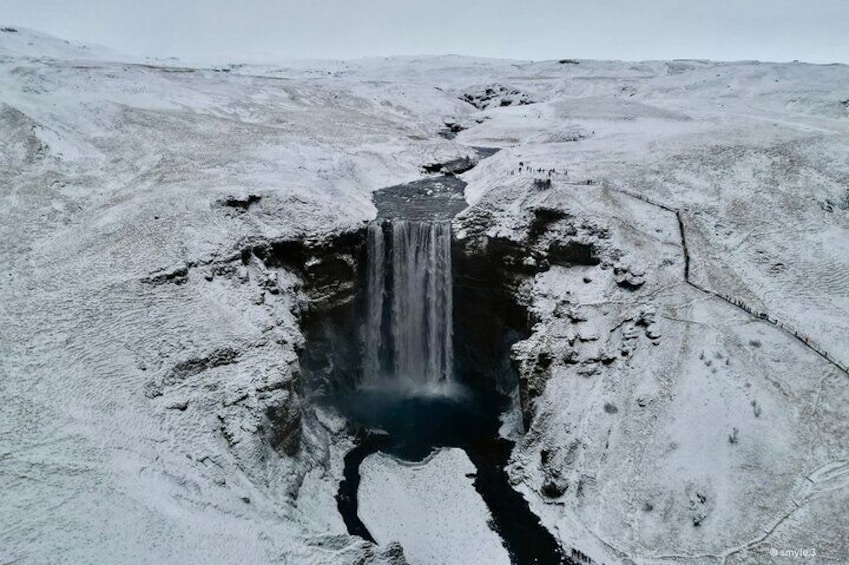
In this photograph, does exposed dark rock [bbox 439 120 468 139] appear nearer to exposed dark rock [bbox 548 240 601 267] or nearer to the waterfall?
the waterfall

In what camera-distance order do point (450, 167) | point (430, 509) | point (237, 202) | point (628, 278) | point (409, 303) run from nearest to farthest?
point (430, 509) < point (628, 278) < point (237, 202) < point (409, 303) < point (450, 167)

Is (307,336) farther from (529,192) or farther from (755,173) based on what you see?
(755,173)

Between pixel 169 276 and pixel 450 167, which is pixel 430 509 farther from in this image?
pixel 450 167

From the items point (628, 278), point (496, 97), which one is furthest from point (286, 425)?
point (496, 97)

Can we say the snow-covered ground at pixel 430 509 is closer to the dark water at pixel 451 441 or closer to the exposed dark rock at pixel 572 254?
the dark water at pixel 451 441

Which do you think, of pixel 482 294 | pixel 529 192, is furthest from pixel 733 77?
pixel 482 294

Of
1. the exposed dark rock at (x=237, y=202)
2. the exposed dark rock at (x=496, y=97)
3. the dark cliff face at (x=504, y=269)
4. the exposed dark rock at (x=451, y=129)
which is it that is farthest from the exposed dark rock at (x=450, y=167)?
the exposed dark rock at (x=496, y=97)
